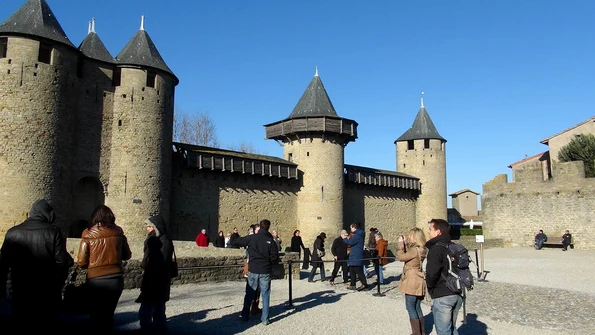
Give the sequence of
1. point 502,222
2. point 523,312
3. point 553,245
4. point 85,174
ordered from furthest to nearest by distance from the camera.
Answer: point 502,222
point 553,245
point 85,174
point 523,312

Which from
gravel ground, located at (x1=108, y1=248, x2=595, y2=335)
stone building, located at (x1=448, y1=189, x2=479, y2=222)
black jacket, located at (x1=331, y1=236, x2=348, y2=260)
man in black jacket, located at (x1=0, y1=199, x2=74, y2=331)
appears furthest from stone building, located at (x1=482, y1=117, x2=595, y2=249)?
man in black jacket, located at (x1=0, y1=199, x2=74, y2=331)

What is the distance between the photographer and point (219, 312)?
703 cm

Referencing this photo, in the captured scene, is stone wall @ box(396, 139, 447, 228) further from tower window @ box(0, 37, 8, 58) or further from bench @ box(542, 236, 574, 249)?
tower window @ box(0, 37, 8, 58)

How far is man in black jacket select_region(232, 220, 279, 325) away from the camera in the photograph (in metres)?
6.33

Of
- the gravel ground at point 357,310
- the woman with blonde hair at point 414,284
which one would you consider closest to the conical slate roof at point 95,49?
the gravel ground at point 357,310

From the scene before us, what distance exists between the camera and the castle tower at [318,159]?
74.8 feet

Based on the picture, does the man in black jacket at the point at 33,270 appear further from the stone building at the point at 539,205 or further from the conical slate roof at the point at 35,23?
the stone building at the point at 539,205

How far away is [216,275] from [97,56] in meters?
10.3

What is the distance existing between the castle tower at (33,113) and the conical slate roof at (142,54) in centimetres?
218

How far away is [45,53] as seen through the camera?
1477cm

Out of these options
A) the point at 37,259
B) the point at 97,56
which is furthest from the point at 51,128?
the point at 37,259

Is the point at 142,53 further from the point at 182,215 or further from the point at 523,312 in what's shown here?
the point at 523,312

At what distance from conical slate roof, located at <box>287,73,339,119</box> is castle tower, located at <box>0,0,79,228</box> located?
11.5 meters

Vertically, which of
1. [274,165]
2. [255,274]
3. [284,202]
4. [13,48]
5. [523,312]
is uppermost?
[13,48]
